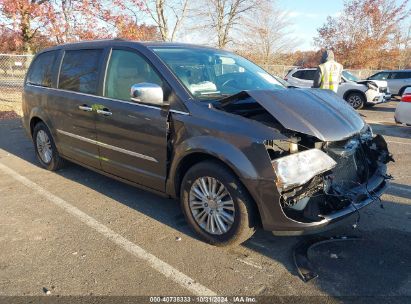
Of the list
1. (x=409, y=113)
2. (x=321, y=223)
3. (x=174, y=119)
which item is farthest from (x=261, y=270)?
(x=409, y=113)

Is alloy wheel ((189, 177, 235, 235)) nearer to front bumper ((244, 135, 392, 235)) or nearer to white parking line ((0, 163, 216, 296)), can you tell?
front bumper ((244, 135, 392, 235))

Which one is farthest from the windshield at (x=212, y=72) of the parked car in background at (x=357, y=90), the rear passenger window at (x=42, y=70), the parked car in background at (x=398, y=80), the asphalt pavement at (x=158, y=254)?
the parked car in background at (x=398, y=80)

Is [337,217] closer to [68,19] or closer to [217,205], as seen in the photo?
[217,205]

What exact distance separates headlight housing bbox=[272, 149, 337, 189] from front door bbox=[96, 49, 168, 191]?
1.24 metres

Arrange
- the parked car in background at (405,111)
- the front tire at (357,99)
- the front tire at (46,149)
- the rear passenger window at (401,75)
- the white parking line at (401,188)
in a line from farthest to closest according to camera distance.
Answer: the rear passenger window at (401,75)
the front tire at (357,99)
the parked car in background at (405,111)
the front tire at (46,149)
the white parking line at (401,188)

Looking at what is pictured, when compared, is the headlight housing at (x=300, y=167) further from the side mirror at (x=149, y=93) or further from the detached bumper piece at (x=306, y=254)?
the side mirror at (x=149, y=93)

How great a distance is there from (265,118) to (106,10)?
11.2m

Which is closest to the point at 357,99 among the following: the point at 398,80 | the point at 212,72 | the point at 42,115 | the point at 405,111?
the point at 398,80

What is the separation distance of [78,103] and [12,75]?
1388 cm

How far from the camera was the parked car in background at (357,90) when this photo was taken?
14719 mm

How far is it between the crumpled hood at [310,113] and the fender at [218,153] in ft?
1.45

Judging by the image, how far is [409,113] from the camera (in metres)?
8.70

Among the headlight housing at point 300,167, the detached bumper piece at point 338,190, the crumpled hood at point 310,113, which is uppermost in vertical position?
the crumpled hood at point 310,113

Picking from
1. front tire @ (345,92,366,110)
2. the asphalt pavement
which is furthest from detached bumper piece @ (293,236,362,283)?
front tire @ (345,92,366,110)
